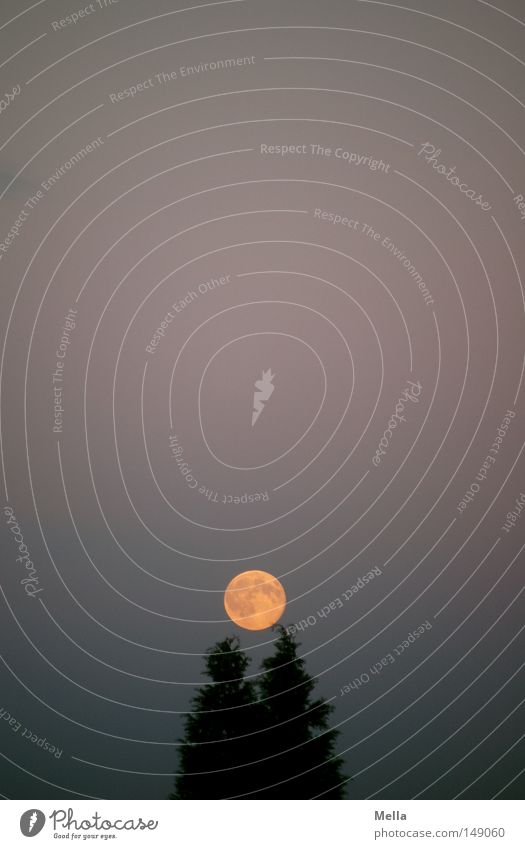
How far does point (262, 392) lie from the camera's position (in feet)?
79.2

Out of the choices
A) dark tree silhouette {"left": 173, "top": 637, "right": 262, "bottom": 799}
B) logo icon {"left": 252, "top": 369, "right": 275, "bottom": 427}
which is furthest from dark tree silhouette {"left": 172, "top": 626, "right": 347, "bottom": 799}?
logo icon {"left": 252, "top": 369, "right": 275, "bottom": 427}

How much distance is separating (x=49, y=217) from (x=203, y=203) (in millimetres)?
3479

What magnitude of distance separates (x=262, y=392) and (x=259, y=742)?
13159 millimetres

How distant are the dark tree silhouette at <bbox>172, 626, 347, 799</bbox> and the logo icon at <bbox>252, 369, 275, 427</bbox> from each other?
817 cm

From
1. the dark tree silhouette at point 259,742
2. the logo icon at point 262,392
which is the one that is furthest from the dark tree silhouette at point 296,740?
the logo icon at point 262,392

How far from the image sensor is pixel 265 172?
22328 mm

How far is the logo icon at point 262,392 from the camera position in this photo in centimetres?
2402
